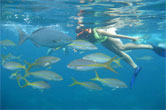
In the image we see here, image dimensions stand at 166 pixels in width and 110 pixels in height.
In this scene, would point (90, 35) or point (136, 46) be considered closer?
point (136, 46)

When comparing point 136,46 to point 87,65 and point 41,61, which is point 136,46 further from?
point 41,61

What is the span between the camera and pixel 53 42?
3.97m

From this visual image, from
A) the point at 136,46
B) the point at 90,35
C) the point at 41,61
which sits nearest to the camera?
the point at 41,61

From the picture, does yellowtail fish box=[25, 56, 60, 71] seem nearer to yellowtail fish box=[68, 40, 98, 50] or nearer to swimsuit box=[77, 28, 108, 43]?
yellowtail fish box=[68, 40, 98, 50]

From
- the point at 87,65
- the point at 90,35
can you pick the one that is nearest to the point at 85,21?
the point at 90,35

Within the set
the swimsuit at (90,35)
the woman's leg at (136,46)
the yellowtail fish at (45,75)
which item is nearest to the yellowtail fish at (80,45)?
the yellowtail fish at (45,75)

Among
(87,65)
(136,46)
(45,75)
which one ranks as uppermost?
(87,65)

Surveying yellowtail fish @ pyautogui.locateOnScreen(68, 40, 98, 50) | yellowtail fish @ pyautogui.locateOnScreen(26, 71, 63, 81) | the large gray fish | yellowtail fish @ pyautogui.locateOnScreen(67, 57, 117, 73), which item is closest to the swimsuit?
yellowtail fish @ pyautogui.locateOnScreen(68, 40, 98, 50)

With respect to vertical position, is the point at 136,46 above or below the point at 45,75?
above

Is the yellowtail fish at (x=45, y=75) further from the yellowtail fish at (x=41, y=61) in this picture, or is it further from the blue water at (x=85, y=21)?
the blue water at (x=85, y=21)

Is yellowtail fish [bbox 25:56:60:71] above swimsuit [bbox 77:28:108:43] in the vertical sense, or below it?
below

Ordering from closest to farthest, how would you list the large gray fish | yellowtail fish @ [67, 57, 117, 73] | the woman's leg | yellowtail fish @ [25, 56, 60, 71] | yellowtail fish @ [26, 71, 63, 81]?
the large gray fish → yellowtail fish @ [67, 57, 117, 73] → yellowtail fish @ [25, 56, 60, 71] → yellowtail fish @ [26, 71, 63, 81] → the woman's leg

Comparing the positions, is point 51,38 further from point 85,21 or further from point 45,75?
point 85,21

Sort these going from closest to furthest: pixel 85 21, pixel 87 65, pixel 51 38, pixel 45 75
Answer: pixel 51 38
pixel 87 65
pixel 45 75
pixel 85 21
